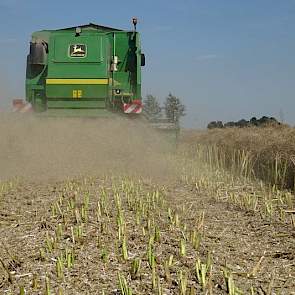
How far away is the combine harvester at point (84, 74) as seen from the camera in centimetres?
1054

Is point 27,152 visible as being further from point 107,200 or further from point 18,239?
point 18,239

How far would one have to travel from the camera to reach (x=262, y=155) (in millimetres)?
9000

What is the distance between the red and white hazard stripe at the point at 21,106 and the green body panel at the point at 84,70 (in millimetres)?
212

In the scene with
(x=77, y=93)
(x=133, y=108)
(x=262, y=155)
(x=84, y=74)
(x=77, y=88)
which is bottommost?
(x=262, y=155)

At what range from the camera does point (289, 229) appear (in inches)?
175

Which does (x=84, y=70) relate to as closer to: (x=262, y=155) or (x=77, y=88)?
(x=77, y=88)

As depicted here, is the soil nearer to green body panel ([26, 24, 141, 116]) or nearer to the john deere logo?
green body panel ([26, 24, 141, 116])

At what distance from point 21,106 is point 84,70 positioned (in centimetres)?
153

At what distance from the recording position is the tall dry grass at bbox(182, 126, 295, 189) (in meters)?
7.58

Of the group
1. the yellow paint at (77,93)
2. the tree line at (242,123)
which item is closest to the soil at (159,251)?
the yellow paint at (77,93)

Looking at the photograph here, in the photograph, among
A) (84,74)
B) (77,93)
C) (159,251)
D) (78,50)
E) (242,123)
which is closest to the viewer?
(159,251)

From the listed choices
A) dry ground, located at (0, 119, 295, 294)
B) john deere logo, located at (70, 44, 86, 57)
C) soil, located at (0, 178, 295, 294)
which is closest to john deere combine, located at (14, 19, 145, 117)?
john deere logo, located at (70, 44, 86, 57)

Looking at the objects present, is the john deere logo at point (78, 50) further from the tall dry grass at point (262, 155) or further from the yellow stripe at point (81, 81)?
the tall dry grass at point (262, 155)

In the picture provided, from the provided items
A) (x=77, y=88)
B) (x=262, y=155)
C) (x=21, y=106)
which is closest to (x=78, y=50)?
(x=77, y=88)
